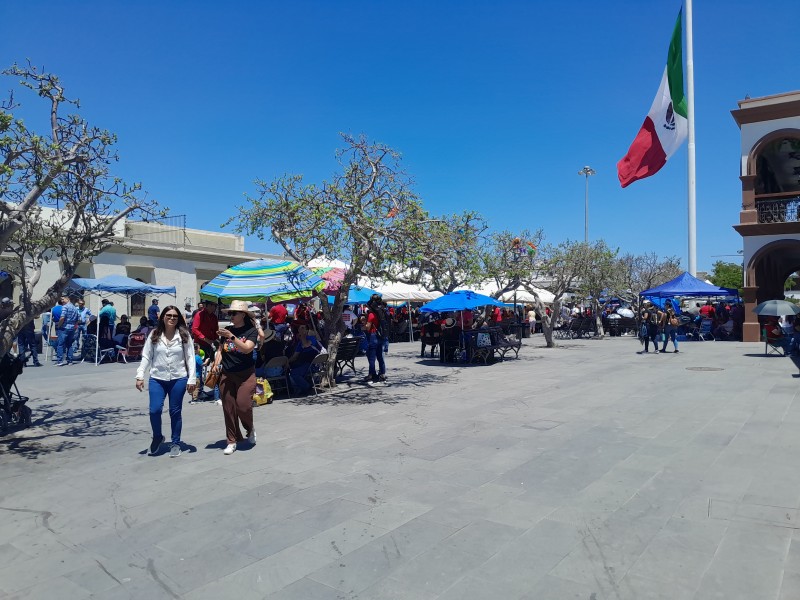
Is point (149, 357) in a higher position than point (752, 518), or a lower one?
higher

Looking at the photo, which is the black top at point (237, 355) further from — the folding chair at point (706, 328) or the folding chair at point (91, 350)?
the folding chair at point (706, 328)

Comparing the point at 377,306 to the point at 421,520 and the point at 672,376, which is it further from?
the point at 421,520

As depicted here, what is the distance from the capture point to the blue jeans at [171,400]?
6176 mm

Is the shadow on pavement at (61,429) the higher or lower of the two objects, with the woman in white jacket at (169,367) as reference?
lower

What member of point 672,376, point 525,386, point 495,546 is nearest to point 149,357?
point 495,546

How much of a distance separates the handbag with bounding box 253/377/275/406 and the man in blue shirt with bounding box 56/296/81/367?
8.35 m

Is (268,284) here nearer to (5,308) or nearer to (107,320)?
(5,308)

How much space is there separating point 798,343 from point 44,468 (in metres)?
15.7

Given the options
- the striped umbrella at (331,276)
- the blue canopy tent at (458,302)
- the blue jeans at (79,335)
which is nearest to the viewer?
the striped umbrella at (331,276)

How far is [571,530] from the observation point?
415 cm

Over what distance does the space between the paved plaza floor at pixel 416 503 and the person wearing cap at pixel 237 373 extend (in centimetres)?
33

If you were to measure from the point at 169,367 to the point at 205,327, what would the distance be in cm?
291

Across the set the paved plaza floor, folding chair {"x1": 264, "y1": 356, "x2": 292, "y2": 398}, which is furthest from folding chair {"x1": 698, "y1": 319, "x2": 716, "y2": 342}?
folding chair {"x1": 264, "y1": 356, "x2": 292, "y2": 398}

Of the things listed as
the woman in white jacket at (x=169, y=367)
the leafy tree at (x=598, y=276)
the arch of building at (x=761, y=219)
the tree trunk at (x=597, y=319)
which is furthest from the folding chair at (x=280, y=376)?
the tree trunk at (x=597, y=319)
